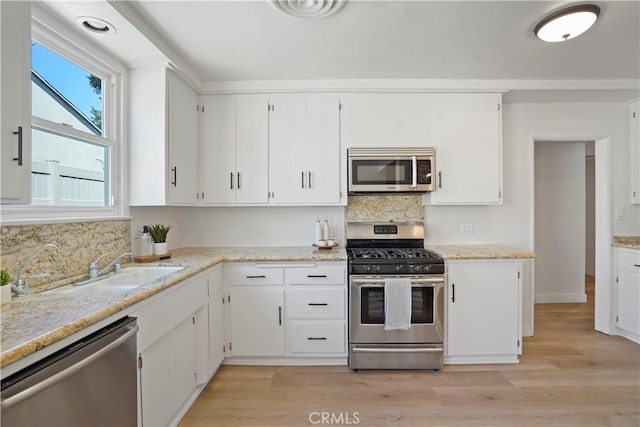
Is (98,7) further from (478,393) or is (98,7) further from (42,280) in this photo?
(478,393)

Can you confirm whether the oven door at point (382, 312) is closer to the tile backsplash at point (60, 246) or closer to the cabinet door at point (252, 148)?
the cabinet door at point (252, 148)

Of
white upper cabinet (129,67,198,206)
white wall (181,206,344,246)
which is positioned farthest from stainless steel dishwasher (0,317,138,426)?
white wall (181,206,344,246)

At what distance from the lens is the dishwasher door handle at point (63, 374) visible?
853mm

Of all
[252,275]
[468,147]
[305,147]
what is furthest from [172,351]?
[468,147]

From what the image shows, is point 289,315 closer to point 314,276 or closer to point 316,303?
point 316,303

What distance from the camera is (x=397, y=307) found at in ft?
7.80

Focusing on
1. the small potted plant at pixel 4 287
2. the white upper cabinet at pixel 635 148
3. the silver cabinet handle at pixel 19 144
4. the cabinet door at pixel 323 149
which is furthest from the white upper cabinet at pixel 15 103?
the white upper cabinet at pixel 635 148

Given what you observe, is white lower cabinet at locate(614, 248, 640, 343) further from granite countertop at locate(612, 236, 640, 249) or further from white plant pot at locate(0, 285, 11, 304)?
white plant pot at locate(0, 285, 11, 304)

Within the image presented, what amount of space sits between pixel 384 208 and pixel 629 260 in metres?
2.43

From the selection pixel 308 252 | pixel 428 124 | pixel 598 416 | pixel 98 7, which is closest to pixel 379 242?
pixel 308 252

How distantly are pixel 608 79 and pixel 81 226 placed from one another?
448 centimetres

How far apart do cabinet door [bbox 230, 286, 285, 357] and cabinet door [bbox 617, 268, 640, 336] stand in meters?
3.37

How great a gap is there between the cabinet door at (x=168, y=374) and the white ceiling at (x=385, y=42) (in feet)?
6.17

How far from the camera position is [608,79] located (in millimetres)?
2754
